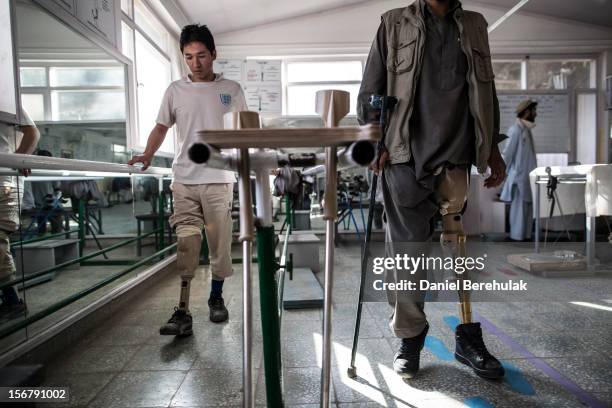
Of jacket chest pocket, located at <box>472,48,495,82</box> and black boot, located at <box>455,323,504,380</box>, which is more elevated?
jacket chest pocket, located at <box>472,48,495,82</box>

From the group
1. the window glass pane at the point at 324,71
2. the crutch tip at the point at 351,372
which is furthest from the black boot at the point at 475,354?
the window glass pane at the point at 324,71

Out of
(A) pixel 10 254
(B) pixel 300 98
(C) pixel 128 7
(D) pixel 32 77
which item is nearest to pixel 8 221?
(A) pixel 10 254

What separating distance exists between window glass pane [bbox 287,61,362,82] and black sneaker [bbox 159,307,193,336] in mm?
4217

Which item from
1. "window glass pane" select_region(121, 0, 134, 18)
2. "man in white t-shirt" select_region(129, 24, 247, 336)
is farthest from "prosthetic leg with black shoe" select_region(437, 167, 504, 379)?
"window glass pane" select_region(121, 0, 134, 18)

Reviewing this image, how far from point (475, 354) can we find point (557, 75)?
18.3ft

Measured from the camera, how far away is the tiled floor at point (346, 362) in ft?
4.42

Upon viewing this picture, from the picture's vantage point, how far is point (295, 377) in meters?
1.50

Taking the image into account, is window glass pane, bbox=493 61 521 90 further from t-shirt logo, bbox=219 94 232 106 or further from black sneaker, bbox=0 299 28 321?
black sneaker, bbox=0 299 28 321

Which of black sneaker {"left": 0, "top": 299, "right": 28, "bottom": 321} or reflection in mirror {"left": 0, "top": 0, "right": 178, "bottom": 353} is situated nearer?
black sneaker {"left": 0, "top": 299, "right": 28, "bottom": 321}

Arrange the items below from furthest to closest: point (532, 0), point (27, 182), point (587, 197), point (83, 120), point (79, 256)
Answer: point (532, 0) → point (587, 197) → point (83, 120) → point (79, 256) → point (27, 182)

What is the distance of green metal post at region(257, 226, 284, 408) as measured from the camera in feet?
2.71

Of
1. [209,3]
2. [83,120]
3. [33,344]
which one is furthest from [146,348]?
[209,3]

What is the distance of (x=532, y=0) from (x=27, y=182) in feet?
19.2

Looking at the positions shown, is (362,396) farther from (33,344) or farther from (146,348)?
(33,344)
